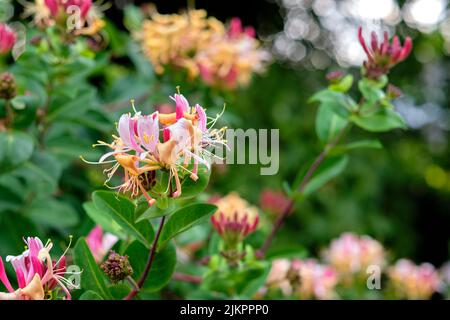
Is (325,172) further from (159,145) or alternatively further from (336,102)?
(159,145)

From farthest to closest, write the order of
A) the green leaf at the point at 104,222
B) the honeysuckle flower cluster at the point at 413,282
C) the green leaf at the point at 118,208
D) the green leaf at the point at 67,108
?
the honeysuckle flower cluster at the point at 413,282 → the green leaf at the point at 67,108 → the green leaf at the point at 104,222 → the green leaf at the point at 118,208

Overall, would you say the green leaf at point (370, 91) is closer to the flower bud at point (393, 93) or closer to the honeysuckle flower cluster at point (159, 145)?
the flower bud at point (393, 93)

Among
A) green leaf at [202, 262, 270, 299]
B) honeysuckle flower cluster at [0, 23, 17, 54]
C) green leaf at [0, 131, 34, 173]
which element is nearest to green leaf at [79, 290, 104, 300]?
green leaf at [202, 262, 270, 299]

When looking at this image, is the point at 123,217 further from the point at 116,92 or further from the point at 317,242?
the point at 317,242

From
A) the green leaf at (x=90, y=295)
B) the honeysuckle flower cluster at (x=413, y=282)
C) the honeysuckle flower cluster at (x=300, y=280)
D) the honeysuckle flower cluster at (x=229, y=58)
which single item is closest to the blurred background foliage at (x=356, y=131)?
the honeysuckle flower cluster at (x=229, y=58)

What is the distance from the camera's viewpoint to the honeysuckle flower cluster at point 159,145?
57 centimetres

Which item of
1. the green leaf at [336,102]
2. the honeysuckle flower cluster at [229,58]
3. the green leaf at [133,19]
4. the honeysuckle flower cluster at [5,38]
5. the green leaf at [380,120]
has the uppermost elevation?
the green leaf at [133,19]

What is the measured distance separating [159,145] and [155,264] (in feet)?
0.57

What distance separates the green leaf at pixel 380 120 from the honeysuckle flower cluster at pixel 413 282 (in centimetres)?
57

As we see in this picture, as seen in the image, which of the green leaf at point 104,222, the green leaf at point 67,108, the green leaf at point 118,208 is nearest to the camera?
the green leaf at point 118,208

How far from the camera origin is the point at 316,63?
330cm

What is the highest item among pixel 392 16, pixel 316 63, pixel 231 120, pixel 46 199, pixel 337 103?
pixel 392 16

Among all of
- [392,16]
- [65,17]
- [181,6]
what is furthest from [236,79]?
[392,16]

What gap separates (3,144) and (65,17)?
0.24 metres
